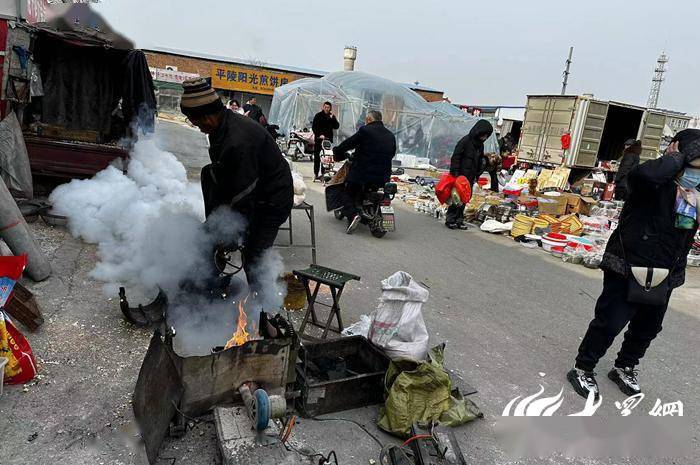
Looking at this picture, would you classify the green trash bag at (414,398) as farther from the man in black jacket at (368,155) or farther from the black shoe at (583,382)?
the man in black jacket at (368,155)

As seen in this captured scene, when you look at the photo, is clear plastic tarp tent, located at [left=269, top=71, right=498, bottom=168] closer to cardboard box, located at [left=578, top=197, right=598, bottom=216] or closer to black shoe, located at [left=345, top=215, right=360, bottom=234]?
cardboard box, located at [left=578, top=197, right=598, bottom=216]

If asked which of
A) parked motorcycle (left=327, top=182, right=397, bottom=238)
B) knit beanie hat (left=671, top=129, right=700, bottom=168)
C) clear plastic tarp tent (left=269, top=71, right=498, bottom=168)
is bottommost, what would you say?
parked motorcycle (left=327, top=182, right=397, bottom=238)

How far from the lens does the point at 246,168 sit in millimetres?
3201

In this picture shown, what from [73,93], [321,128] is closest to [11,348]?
[73,93]

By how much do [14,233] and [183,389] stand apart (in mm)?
2869

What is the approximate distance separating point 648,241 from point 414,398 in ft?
6.71

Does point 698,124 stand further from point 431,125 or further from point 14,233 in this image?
point 14,233

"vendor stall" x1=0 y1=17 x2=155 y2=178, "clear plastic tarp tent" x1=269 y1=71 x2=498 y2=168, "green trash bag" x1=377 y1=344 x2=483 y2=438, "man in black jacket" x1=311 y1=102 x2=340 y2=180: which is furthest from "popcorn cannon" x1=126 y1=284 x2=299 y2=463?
"clear plastic tarp tent" x1=269 y1=71 x2=498 y2=168

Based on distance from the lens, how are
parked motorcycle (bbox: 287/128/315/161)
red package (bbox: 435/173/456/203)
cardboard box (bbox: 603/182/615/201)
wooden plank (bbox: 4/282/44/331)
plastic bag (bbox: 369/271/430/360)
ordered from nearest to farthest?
1. plastic bag (bbox: 369/271/430/360)
2. wooden plank (bbox: 4/282/44/331)
3. red package (bbox: 435/173/456/203)
4. cardboard box (bbox: 603/182/615/201)
5. parked motorcycle (bbox: 287/128/315/161)

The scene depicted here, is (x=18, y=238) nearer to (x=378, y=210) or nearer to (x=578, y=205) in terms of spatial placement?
(x=378, y=210)

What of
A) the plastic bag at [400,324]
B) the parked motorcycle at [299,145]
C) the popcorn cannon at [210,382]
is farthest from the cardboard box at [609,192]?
the popcorn cannon at [210,382]

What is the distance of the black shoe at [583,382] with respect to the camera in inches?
144

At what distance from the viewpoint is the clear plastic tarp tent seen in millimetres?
17859

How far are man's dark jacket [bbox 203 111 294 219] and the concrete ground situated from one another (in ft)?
4.57
